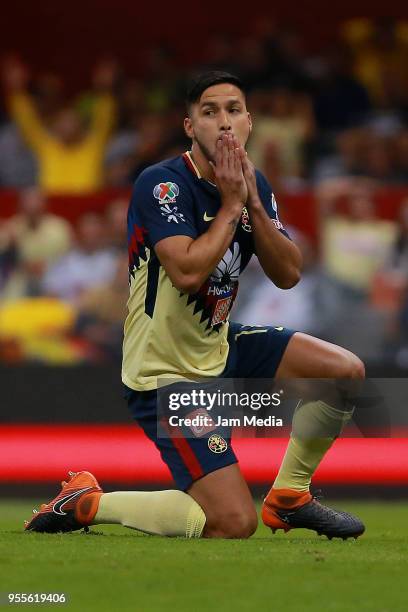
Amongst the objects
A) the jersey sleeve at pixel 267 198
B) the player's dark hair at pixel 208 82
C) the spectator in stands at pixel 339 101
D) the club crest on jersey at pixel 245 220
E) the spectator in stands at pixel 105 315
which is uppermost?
the spectator in stands at pixel 339 101

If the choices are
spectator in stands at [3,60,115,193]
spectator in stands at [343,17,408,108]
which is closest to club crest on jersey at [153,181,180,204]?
spectator in stands at [3,60,115,193]

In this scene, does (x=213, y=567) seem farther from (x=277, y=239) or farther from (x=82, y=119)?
(x=82, y=119)

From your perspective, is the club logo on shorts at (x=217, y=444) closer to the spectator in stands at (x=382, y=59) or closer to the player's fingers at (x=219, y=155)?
the player's fingers at (x=219, y=155)

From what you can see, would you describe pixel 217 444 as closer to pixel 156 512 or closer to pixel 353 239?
pixel 156 512

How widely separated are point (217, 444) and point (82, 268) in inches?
213

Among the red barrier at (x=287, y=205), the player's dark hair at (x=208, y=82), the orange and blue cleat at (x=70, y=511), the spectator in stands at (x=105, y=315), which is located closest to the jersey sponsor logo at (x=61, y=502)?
the orange and blue cleat at (x=70, y=511)

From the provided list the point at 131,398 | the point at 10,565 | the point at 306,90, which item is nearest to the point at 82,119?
the point at 306,90

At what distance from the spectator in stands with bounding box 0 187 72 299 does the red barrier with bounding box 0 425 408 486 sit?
1.44m

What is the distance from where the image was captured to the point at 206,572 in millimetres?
4801

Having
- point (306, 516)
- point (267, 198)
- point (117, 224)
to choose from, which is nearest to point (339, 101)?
point (117, 224)

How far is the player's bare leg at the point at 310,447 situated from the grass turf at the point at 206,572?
0.11 metres

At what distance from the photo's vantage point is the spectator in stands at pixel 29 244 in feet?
36.5

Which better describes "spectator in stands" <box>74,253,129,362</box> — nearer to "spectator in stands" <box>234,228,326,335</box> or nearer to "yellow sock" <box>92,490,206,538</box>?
"spectator in stands" <box>234,228,326,335</box>

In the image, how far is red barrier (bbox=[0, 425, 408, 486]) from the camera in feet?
31.9
